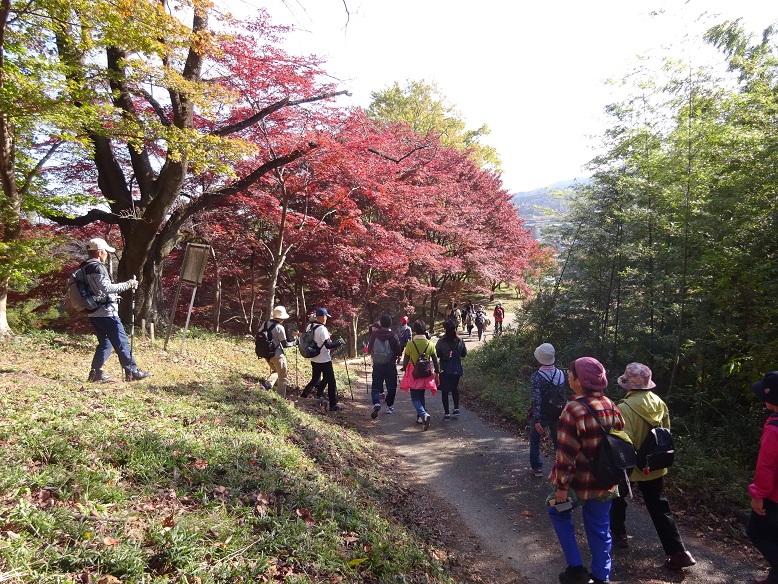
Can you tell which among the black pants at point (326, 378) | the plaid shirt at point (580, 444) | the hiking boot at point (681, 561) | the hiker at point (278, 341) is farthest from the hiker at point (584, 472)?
the black pants at point (326, 378)

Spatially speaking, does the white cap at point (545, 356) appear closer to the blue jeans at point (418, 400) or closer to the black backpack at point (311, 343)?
the blue jeans at point (418, 400)

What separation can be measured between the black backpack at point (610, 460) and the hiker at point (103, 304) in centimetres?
555

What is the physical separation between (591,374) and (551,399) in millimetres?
1729

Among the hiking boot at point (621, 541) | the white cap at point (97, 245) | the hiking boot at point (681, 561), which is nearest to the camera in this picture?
the hiking boot at point (681, 561)

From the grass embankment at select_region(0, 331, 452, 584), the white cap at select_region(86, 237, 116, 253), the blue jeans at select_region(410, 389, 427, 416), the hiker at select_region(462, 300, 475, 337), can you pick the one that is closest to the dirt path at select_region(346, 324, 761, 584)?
the blue jeans at select_region(410, 389, 427, 416)

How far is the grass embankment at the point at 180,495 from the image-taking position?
2.45m

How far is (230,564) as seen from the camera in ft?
8.68

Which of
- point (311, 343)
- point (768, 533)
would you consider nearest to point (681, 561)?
point (768, 533)

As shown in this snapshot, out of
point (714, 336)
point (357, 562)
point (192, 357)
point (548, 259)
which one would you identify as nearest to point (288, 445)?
point (357, 562)

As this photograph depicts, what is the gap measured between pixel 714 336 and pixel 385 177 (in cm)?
905

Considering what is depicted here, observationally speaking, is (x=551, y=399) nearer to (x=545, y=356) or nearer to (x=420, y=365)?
(x=545, y=356)

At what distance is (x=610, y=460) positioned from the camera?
3.21 m

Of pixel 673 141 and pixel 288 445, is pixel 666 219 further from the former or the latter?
pixel 288 445

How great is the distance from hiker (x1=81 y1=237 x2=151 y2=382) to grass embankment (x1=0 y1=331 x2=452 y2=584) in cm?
44
